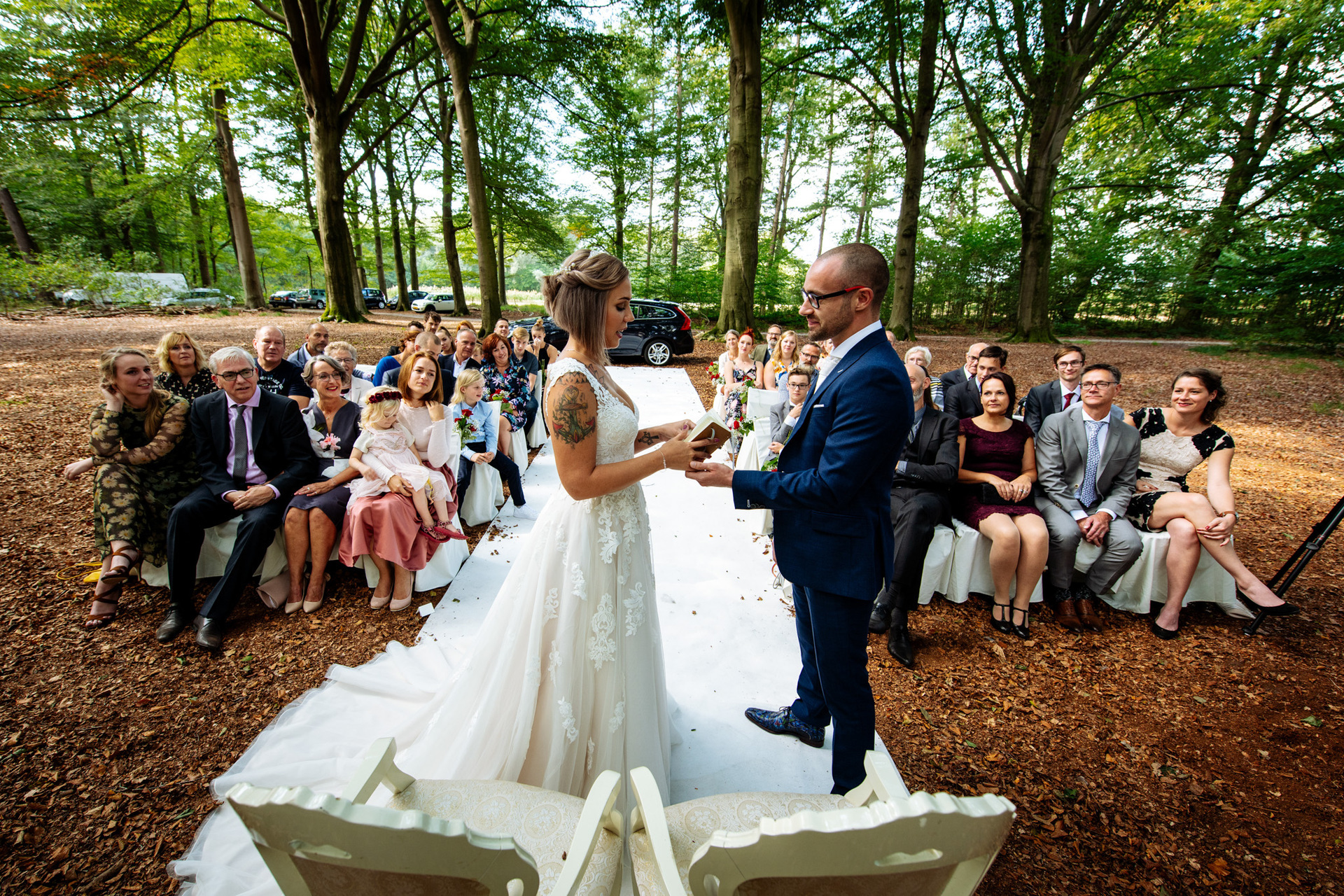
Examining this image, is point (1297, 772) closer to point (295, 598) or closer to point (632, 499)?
point (632, 499)

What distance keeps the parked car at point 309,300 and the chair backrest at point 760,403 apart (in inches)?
1150

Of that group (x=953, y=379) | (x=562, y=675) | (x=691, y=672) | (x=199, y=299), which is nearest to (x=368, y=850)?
(x=562, y=675)

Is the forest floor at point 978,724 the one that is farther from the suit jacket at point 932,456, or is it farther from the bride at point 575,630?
the suit jacket at point 932,456

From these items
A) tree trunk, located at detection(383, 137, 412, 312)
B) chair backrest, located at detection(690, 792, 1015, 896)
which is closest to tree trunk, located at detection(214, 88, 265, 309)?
tree trunk, located at detection(383, 137, 412, 312)

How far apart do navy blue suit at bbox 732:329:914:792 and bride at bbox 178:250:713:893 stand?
39 cm

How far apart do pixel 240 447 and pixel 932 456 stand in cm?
479

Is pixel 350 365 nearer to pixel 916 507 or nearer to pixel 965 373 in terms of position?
pixel 916 507

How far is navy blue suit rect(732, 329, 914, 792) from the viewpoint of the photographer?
1714mm

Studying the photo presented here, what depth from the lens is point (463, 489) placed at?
4.79 metres

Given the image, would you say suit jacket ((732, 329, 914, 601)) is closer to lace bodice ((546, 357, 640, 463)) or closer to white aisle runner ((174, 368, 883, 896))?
lace bodice ((546, 357, 640, 463))

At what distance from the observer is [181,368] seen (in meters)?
4.13

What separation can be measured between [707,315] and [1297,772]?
67.5 ft

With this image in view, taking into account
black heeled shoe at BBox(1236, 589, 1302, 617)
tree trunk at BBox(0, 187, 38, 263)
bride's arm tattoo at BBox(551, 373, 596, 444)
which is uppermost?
tree trunk at BBox(0, 187, 38, 263)

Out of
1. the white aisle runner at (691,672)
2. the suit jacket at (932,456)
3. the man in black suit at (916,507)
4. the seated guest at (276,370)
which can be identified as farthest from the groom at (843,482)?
the seated guest at (276,370)
